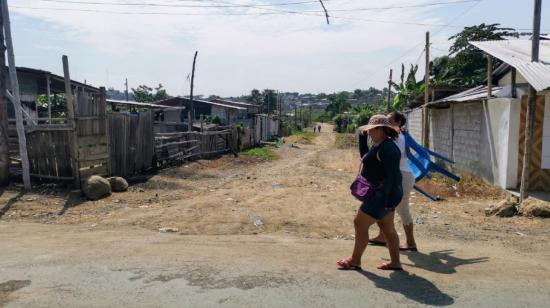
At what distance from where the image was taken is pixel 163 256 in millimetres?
5086

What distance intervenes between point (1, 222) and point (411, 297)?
639 centimetres

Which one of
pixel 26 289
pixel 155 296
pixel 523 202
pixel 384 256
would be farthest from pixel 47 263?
pixel 523 202

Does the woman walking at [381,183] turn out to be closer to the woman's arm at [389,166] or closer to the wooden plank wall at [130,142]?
the woman's arm at [389,166]

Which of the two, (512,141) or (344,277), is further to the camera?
(512,141)

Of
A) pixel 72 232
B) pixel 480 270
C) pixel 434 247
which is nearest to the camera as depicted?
pixel 480 270

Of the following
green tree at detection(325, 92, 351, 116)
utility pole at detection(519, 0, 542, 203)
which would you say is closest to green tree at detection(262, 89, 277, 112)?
green tree at detection(325, 92, 351, 116)

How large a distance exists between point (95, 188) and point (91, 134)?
1.59m

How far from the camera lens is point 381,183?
14.2 ft

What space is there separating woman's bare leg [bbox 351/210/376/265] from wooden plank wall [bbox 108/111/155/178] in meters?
8.02

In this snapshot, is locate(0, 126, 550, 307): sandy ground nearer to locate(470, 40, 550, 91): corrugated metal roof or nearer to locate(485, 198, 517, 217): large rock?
locate(485, 198, 517, 217): large rock

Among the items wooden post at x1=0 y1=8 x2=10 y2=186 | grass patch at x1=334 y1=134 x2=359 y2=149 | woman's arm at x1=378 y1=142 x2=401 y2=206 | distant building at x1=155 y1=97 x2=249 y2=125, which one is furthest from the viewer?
distant building at x1=155 y1=97 x2=249 y2=125

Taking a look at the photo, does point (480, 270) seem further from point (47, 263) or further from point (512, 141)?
point (512, 141)

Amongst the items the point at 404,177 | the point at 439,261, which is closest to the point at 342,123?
the point at 404,177

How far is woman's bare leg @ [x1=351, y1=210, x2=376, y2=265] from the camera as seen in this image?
4391 millimetres
